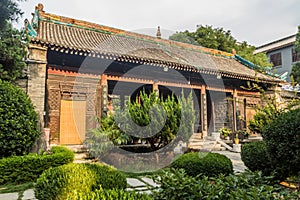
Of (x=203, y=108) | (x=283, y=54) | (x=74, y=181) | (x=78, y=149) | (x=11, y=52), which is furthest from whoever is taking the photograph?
(x=283, y=54)

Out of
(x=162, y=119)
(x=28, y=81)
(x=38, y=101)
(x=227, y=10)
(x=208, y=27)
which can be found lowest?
(x=162, y=119)

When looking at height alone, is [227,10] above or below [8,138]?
above

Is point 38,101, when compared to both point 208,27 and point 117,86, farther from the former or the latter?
point 208,27

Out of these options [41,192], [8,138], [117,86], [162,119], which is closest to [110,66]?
[117,86]

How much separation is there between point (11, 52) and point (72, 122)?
3.11m

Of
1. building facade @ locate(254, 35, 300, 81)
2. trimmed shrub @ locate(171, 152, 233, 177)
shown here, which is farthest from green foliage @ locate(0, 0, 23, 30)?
building facade @ locate(254, 35, 300, 81)

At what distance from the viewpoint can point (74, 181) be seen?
8.11 ft

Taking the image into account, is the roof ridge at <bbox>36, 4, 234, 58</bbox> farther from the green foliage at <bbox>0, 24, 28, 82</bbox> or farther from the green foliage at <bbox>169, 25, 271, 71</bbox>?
the green foliage at <bbox>169, 25, 271, 71</bbox>

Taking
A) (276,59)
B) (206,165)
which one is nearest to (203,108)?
(206,165)

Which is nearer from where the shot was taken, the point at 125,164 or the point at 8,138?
the point at 8,138

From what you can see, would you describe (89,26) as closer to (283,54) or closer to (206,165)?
(206,165)

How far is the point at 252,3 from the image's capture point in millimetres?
6699

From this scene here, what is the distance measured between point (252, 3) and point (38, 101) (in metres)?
7.09

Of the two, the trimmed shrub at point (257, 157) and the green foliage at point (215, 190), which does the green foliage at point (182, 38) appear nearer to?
the trimmed shrub at point (257, 157)
